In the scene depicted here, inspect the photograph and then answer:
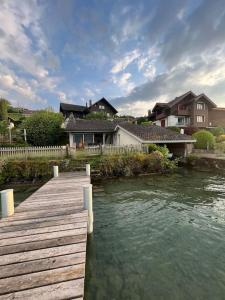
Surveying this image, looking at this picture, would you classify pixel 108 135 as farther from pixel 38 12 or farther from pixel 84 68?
pixel 38 12

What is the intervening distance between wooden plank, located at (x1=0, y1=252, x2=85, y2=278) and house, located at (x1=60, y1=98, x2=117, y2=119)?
37142 mm

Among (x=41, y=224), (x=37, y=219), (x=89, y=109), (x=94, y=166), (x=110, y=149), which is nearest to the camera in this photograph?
(x=41, y=224)

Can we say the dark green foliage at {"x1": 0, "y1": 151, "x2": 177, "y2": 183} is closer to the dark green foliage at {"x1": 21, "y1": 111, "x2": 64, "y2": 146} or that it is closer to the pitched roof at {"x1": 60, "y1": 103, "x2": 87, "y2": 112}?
the dark green foliage at {"x1": 21, "y1": 111, "x2": 64, "y2": 146}

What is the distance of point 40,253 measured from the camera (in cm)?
266

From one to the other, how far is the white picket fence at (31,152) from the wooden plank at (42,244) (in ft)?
34.6

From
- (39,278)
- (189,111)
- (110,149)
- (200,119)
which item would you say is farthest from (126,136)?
(200,119)

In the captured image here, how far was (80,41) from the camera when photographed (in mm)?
13633

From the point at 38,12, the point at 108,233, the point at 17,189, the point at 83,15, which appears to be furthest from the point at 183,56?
the point at 17,189

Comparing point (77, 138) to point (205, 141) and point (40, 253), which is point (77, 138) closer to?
point (205, 141)

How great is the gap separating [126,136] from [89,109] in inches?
917

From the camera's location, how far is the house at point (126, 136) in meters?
16.3

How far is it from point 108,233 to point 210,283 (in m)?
2.67

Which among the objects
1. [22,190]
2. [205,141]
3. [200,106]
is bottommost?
[22,190]

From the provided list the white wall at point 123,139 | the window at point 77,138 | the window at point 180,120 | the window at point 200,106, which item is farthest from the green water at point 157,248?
the window at point 200,106
